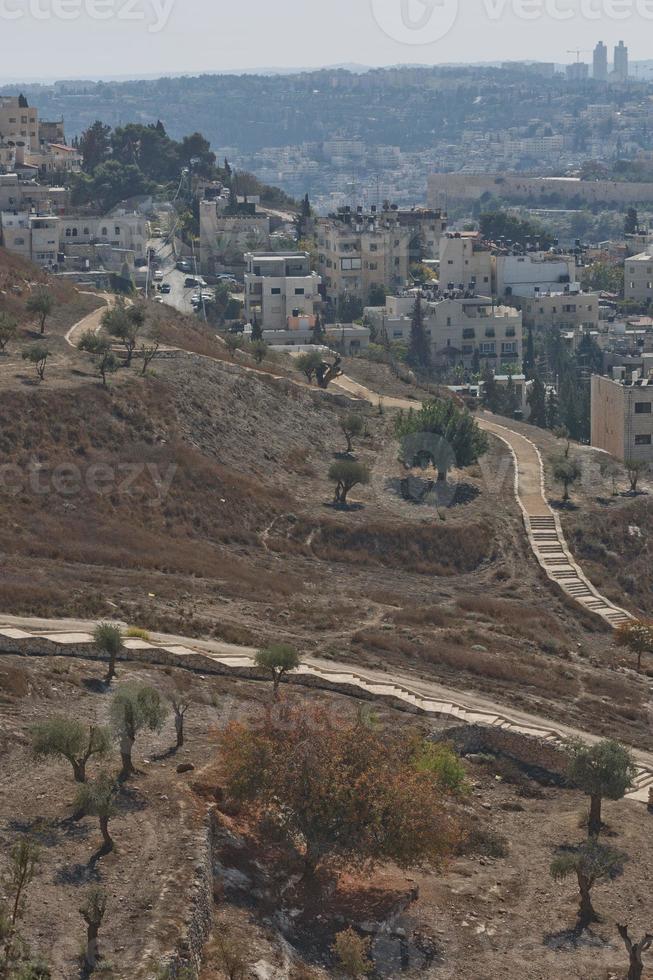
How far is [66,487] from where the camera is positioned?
37.0 metres

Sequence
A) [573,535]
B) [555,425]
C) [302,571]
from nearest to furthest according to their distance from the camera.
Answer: [302,571] → [573,535] → [555,425]

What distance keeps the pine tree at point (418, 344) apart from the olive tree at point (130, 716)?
6283 cm

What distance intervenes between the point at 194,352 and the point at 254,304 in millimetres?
32638

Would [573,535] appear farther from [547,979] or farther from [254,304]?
[254,304]

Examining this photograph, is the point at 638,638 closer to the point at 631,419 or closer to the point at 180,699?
the point at 180,699

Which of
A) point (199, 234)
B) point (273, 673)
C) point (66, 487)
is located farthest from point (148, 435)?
point (199, 234)

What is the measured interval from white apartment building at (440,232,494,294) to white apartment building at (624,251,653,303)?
48.0 ft

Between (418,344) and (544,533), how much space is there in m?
43.9

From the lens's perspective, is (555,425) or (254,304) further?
(254,304)

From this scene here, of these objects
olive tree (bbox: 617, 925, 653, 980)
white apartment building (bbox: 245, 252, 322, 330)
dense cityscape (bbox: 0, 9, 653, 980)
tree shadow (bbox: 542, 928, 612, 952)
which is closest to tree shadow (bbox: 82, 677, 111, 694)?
dense cityscape (bbox: 0, 9, 653, 980)

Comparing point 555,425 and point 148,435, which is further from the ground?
point 148,435

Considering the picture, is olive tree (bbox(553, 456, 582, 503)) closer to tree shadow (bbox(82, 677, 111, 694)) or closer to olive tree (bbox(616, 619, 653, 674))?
olive tree (bbox(616, 619, 653, 674))

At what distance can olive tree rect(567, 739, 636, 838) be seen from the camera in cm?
2194

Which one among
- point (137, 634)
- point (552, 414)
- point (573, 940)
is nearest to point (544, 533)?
point (137, 634)
